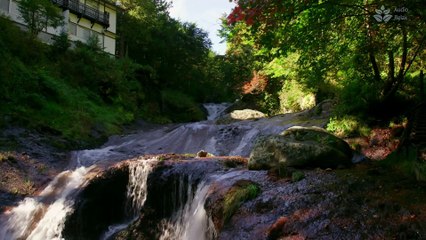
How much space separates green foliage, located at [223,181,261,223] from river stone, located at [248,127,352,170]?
4.68ft

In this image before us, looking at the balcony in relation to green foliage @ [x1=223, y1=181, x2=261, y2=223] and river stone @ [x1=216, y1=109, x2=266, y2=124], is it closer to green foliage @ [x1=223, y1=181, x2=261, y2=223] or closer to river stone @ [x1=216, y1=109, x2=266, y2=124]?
river stone @ [x1=216, y1=109, x2=266, y2=124]

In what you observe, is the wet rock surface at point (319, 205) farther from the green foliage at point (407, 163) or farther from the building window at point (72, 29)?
the building window at point (72, 29)

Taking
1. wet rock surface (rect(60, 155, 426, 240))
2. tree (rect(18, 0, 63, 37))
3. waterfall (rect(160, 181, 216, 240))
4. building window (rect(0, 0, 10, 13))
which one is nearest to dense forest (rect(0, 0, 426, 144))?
tree (rect(18, 0, 63, 37))

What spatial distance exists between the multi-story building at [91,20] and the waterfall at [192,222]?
2589 cm

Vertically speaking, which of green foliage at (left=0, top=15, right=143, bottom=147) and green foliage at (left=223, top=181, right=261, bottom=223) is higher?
green foliage at (left=0, top=15, right=143, bottom=147)

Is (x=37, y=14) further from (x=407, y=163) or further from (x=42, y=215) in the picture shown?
(x=407, y=163)

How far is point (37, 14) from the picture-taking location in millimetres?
25969

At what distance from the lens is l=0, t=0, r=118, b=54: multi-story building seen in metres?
35.2

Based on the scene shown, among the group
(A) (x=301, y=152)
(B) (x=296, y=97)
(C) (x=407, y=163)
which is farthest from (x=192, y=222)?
(B) (x=296, y=97)

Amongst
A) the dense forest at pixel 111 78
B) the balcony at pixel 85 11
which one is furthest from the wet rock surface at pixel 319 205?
the balcony at pixel 85 11

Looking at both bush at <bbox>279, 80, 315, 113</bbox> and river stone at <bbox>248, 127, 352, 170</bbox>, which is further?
bush at <bbox>279, 80, 315, 113</bbox>

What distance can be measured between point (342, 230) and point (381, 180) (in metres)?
2.26

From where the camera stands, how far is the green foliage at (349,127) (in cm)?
1330

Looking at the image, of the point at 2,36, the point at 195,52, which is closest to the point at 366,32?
the point at 2,36
